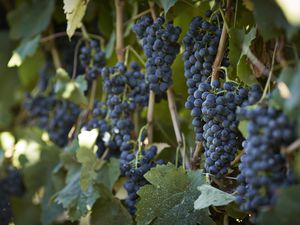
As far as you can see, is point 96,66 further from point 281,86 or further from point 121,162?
point 281,86

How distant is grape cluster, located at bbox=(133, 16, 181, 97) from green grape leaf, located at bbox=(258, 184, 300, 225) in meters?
0.69

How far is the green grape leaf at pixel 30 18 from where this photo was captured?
208 centimetres

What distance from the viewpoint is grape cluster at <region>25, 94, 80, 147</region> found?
2.19 meters

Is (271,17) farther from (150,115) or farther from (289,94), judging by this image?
(150,115)

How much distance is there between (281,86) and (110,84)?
2.54 ft

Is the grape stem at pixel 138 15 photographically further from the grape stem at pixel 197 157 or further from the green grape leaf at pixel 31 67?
the green grape leaf at pixel 31 67

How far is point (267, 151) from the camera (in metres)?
1.00

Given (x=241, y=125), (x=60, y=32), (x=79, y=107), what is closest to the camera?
(x=241, y=125)

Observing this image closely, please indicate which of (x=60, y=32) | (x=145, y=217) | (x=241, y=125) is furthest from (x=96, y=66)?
(x=241, y=125)

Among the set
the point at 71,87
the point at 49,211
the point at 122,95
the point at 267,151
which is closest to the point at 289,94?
the point at 267,151

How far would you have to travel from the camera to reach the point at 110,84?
1.69 m

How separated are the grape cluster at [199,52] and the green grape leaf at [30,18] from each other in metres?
0.82

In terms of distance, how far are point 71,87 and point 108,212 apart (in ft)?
1.72

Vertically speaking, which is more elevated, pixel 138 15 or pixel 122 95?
pixel 138 15
